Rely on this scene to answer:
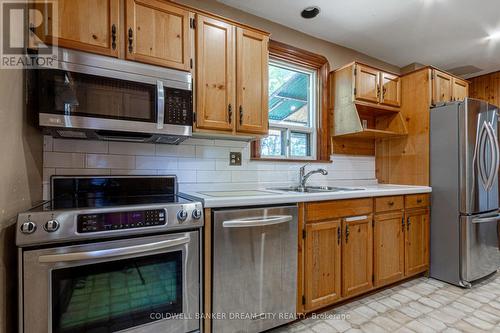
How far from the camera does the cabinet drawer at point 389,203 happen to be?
2.22 meters

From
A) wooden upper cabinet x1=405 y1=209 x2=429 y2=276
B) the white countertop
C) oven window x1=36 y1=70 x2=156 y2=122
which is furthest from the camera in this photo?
wooden upper cabinet x1=405 y1=209 x2=429 y2=276

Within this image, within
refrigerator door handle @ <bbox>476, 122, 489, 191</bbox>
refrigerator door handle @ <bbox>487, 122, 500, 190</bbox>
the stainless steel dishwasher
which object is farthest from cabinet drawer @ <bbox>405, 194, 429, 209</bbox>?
the stainless steel dishwasher

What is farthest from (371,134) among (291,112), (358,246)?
(358,246)

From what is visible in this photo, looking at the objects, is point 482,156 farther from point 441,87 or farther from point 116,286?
point 116,286

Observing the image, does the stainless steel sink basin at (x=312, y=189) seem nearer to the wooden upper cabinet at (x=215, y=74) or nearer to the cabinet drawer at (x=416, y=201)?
the cabinet drawer at (x=416, y=201)

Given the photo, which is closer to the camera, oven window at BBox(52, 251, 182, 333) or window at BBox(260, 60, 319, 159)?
oven window at BBox(52, 251, 182, 333)

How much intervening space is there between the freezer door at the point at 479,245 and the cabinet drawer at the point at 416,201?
322 mm

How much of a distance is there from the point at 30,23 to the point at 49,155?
0.75m

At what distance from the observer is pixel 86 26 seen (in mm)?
1434

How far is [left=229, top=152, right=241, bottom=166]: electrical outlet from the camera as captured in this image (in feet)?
7.37

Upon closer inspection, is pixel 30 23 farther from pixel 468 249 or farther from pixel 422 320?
pixel 468 249

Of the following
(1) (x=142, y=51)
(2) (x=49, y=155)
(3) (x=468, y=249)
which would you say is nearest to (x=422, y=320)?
(3) (x=468, y=249)

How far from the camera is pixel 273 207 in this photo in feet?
5.50

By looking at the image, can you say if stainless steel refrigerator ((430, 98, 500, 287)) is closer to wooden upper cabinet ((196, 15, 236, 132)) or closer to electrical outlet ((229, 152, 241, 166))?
electrical outlet ((229, 152, 241, 166))
